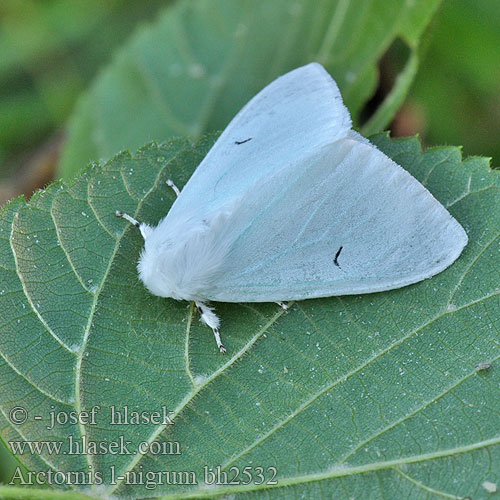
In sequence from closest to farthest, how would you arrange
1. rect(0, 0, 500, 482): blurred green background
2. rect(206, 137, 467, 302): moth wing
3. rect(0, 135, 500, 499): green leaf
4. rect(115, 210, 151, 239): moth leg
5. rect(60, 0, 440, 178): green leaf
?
rect(0, 135, 500, 499): green leaf → rect(206, 137, 467, 302): moth wing → rect(115, 210, 151, 239): moth leg → rect(60, 0, 440, 178): green leaf → rect(0, 0, 500, 482): blurred green background

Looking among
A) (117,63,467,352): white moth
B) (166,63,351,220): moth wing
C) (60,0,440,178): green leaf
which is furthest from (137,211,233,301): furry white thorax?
(60,0,440,178): green leaf

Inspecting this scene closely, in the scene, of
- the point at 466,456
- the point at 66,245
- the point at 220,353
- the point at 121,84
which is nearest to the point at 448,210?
the point at 466,456

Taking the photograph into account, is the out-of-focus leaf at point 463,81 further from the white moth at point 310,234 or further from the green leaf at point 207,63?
the white moth at point 310,234

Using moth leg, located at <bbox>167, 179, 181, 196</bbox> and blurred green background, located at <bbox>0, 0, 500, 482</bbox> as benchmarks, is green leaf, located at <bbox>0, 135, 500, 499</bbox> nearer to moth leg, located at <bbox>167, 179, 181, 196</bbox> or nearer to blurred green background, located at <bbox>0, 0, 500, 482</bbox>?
moth leg, located at <bbox>167, 179, 181, 196</bbox>

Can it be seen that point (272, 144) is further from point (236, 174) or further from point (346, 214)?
point (346, 214)

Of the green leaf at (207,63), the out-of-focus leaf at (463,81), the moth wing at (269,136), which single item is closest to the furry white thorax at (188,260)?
the moth wing at (269,136)

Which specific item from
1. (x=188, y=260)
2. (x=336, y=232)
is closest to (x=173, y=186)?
(x=188, y=260)
